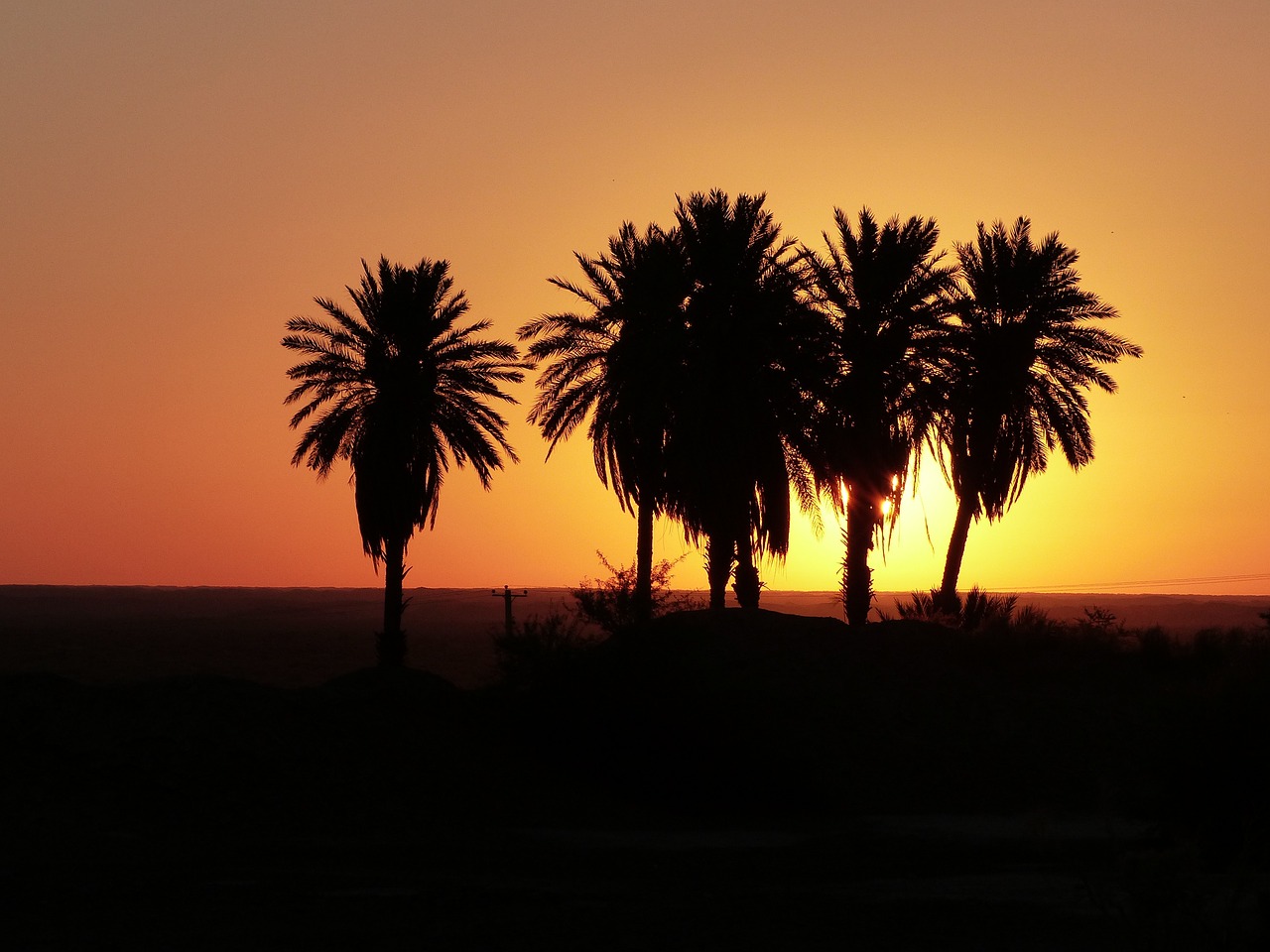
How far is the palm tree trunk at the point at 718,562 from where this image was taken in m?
39.4

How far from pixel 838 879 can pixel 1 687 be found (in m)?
14.9

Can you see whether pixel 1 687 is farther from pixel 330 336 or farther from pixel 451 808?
pixel 330 336

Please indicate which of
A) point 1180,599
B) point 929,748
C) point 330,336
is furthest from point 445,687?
point 1180,599

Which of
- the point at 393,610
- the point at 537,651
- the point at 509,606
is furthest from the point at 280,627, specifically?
the point at 537,651

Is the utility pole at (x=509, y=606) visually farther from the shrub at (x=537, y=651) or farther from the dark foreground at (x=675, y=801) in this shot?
the dark foreground at (x=675, y=801)

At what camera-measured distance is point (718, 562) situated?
39.7 meters

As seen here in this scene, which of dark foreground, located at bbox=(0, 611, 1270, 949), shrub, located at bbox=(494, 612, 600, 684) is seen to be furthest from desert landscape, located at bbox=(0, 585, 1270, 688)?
dark foreground, located at bbox=(0, 611, 1270, 949)

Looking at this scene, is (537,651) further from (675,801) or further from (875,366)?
(875,366)

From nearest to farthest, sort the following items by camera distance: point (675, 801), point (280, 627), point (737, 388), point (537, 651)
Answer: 1. point (675, 801)
2. point (537, 651)
3. point (737, 388)
4. point (280, 627)

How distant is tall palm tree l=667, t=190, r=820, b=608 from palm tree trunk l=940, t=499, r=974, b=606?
25.6 feet

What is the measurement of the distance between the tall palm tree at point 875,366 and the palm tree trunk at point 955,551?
12.7 feet

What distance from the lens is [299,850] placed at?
20.6 metres

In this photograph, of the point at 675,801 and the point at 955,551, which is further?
the point at 955,551

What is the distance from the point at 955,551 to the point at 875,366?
27.0ft
